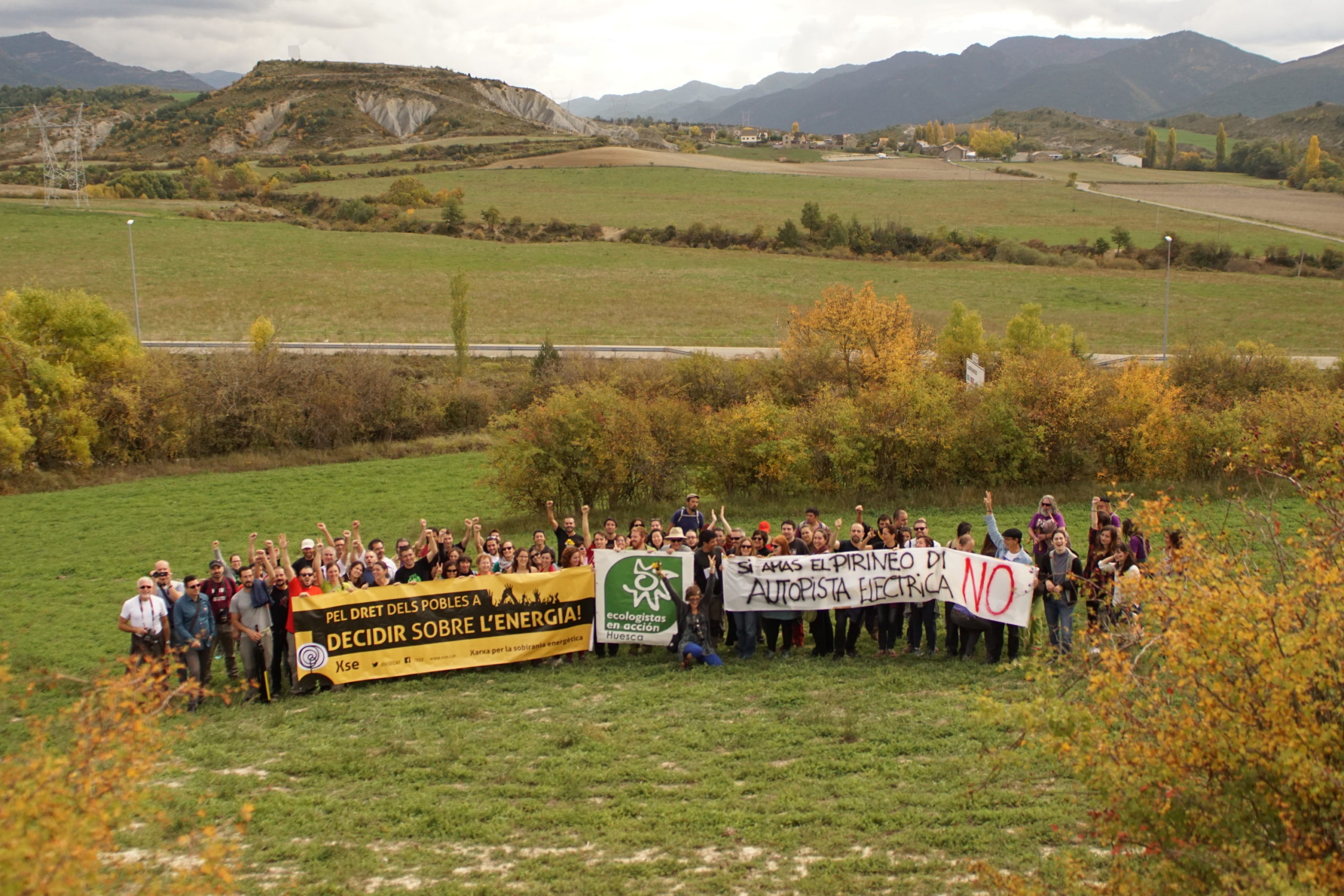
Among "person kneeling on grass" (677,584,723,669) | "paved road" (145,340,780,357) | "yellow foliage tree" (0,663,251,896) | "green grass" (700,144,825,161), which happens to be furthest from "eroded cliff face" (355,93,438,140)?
"yellow foliage tree" (0,663,251,896)

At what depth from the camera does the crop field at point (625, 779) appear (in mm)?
8188

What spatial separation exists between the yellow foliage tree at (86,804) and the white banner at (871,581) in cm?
870

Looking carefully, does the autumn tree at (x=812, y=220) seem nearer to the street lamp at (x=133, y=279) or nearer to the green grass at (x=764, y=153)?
the street lamp at (x=133, y=279)

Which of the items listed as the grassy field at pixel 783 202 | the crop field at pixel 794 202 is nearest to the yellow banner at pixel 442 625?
the grassy field at pixel 783 202

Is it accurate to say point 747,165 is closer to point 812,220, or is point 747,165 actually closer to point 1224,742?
point 812,220

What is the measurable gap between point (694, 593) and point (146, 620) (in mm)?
6943

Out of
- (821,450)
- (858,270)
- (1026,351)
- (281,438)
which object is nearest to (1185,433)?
(821,450)

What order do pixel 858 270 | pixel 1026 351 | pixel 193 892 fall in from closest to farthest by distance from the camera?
pixel 193 892
pixel 1026 351
pixel 858 270

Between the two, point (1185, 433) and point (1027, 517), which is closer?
point (1027, 517)

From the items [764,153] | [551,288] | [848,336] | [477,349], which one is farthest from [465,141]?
[848,336]

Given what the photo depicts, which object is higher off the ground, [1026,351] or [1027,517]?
[1026,351]

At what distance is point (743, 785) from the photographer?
31.7 ft

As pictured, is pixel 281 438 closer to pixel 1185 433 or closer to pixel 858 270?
pixel 1185 433

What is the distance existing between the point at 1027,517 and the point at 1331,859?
18.0 meters
